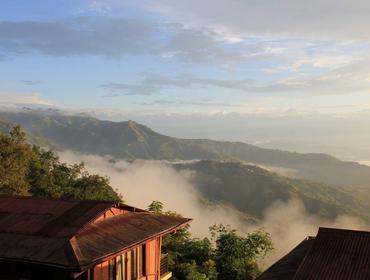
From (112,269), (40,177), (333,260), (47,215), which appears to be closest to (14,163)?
A: (40,177)

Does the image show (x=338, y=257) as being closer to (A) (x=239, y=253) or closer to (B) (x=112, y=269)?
(B) (x=112, y=269)

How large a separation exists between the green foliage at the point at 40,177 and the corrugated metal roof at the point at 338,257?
3330 cm

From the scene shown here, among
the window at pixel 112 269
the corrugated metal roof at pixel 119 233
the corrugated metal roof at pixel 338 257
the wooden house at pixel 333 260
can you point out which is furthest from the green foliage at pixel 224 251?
the window at pixel 112 269

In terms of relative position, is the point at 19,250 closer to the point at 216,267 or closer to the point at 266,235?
the point at 216,267

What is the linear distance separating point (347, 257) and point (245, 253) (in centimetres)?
1984

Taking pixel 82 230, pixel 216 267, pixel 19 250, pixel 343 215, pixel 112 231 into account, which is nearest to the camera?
pixel 19 250

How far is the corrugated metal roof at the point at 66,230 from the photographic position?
15156mm

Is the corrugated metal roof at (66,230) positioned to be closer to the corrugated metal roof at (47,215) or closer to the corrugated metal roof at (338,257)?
the corrugated metal roof at (47,215)

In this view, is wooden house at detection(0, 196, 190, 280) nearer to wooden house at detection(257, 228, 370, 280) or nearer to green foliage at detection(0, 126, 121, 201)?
wooden house at detection(257, 228, 370, 280)

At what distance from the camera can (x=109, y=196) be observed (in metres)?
61.5

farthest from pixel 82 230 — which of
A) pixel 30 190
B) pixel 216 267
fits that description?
pixel 30 190

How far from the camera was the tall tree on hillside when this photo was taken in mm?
45719

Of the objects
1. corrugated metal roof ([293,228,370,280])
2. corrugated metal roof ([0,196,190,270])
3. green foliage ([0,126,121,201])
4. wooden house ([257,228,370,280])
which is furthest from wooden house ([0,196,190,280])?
green foliage ([0,126,121,201])

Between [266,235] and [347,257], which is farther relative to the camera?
[266,235]
